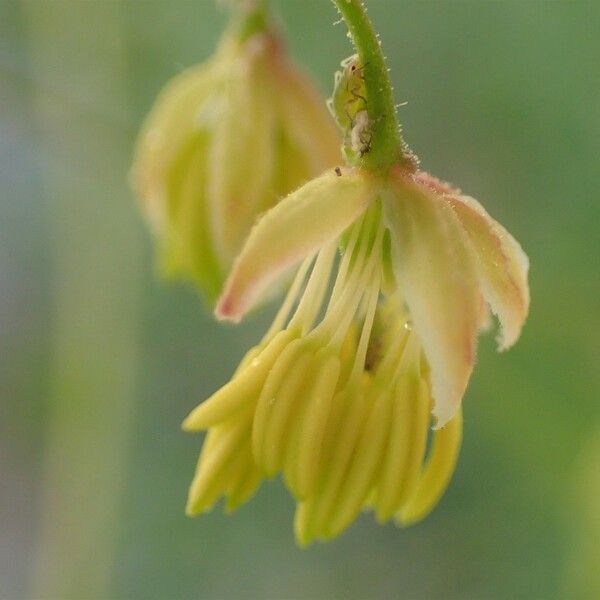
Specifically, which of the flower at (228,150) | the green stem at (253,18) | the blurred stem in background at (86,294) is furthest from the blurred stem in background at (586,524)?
the blurred stem in background at (86,294)

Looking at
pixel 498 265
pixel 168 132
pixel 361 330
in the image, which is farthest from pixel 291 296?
pixel 168 132

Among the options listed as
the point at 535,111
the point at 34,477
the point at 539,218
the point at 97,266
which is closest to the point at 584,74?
the point at 535,111

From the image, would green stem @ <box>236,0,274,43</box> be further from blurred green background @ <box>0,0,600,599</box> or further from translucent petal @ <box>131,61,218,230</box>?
blurred green background @ <box>0,0,600,599</box>

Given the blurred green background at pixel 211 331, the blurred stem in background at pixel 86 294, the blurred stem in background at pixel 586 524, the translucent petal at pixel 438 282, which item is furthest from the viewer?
the blurred stem in background at pixel 86 294

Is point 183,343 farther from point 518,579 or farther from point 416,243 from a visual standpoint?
point 416,243

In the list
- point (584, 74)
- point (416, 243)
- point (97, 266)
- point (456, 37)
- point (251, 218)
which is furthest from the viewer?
point (97, 266)

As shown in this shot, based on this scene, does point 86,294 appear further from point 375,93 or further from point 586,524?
point 375,93

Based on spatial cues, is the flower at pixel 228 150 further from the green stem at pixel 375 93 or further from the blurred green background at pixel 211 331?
the blurred green background at pixel 211 331
